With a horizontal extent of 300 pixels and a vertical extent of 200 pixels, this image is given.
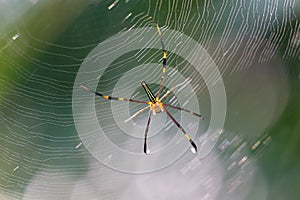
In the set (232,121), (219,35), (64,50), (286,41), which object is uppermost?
(64,50)

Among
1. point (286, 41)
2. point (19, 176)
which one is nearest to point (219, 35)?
point (286, 41)

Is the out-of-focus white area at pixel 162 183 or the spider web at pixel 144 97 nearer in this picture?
the spider web at pixel 144 97

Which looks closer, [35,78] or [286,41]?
[35,78]

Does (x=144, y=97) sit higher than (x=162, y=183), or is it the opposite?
(x=144, y=97)

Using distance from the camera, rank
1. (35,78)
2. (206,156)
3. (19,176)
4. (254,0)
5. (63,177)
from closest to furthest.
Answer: (35,78), (19,176), (63,177), (254,0), (206,156)

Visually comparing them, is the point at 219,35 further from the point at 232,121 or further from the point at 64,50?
the point at 64,50

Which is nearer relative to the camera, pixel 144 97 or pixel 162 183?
pixel 144 97

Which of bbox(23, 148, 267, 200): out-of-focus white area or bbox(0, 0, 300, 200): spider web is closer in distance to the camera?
bbox(0, 0, 300, 200): spider web

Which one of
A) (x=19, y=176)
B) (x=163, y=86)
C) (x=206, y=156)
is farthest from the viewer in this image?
(x=206, y=156)
